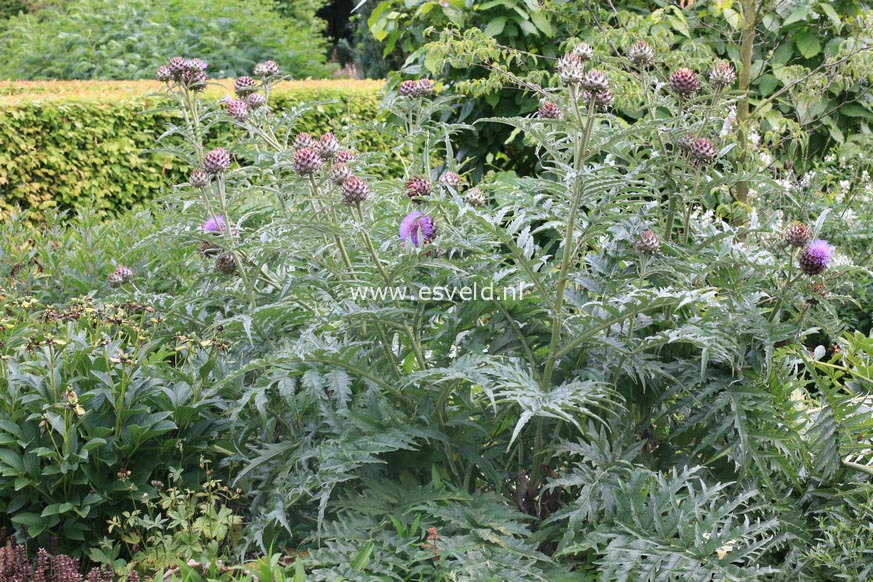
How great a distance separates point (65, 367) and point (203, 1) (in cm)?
1177

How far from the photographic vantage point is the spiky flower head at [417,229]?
7.72 feet

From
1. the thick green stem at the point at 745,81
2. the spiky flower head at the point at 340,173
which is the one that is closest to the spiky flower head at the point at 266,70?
the spiky flower head at the point at 340,173

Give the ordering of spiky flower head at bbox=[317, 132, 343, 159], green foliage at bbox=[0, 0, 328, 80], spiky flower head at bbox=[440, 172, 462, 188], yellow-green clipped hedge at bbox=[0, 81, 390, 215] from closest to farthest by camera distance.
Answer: spiky flower head at bbox=[317, 132, 343, 159], spiky flower head at bbox=[440, 172, 462, 188], yellow-green clipped hedge at bbox=[0, 81, 390, 215], green foliage at bbox=[0, 0, 328, 80]

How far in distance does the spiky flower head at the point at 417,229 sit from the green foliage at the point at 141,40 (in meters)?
9.71

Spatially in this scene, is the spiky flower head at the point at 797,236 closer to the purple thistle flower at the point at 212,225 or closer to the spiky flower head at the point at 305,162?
the spiky flower head at the point at 305,162

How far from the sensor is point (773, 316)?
2459mm

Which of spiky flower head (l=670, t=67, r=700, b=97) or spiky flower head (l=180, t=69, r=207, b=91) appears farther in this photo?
spiky flower head (l=180, t=69, r=207, b=91)

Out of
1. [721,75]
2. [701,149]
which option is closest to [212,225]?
[701,149]

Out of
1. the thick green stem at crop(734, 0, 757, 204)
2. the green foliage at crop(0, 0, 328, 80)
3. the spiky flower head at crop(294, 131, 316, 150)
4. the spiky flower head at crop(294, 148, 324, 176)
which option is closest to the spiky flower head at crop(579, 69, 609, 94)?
the spiky flower head at crop(294, 148, 324, 176)

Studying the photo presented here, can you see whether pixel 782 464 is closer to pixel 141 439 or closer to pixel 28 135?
pixel 141 439

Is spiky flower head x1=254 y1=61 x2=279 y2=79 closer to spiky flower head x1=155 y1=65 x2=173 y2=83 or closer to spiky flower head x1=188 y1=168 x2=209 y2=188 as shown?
spiky flower head x1=155 y1=65 x2=173 y2=83

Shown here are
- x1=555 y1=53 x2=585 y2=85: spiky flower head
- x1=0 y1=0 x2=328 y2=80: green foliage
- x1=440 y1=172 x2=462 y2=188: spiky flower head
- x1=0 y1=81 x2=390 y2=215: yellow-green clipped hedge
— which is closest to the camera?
x1=555 y1=53 x2=585 y2=85: spiky flower head

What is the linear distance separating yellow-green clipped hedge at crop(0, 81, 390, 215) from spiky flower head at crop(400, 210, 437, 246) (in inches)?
162

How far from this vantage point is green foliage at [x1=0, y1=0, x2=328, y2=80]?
38.9 feet
